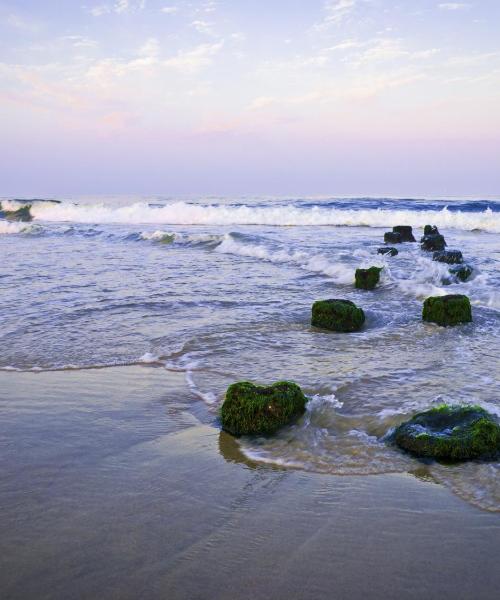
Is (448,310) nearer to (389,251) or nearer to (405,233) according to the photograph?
(389,251)

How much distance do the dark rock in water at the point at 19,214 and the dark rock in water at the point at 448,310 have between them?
39.9 meters

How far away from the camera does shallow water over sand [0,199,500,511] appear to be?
4109mm

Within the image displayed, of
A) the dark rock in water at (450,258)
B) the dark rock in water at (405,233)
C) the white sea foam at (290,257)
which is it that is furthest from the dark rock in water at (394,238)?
the dark rock in water at (450,258)

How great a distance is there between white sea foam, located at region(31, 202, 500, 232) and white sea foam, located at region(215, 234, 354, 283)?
592 inches

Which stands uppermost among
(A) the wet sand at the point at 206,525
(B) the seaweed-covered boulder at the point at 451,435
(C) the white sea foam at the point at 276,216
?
(C) the white sea foam at the point at 276,216

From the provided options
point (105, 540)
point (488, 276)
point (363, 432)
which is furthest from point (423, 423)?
point (488, 276)

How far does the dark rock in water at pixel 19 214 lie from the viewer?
42594mm

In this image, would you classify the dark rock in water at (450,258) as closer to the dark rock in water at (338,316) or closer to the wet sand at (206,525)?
the dark rock in water at (338,316)

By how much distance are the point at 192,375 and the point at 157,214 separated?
3397 cm

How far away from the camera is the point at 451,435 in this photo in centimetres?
376

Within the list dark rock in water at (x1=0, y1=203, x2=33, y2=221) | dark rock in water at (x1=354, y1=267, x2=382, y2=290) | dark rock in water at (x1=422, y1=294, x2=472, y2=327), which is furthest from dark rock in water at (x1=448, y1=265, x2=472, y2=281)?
dark rock in water at (x1=0, y1=203, x2=33, y2=221)

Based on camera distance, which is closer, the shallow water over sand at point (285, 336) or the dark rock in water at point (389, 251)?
the shallow water over sand at point (285, 336)

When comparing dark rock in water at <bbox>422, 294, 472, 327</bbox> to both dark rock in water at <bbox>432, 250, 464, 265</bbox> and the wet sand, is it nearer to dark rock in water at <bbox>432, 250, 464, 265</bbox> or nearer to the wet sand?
the wet sand

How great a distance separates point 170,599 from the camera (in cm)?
228
